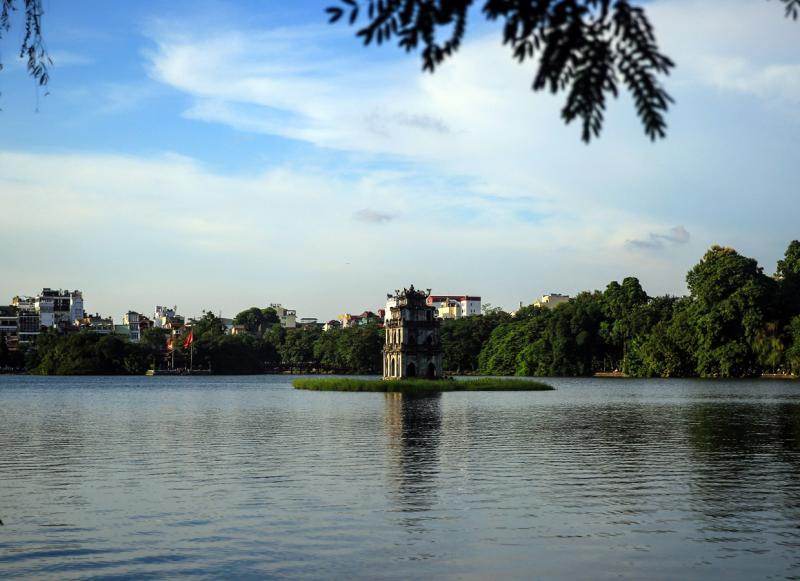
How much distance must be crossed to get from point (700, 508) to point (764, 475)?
299 inches

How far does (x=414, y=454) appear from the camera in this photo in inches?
1660

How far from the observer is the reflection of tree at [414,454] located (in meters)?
28.7

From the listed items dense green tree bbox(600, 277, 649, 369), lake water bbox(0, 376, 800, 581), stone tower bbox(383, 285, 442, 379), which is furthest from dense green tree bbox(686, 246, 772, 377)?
lake water bbox(0, 376, 800, 581)

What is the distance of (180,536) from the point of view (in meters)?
23.8

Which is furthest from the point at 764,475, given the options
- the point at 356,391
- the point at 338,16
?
the point at 356,391

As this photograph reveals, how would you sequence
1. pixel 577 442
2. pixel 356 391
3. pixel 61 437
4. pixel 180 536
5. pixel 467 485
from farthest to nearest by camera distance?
pixel 356 391, pixel 61 437, pixel 577 442, pixel 467 485, pixel 180 536

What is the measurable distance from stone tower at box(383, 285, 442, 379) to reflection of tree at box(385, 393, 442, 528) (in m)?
45.8

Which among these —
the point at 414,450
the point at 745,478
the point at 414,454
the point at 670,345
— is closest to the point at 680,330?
the point at 670,345

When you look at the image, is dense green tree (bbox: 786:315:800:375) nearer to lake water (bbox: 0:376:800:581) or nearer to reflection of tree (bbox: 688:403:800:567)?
reflection of tree (bbox: 688:403:800:567)

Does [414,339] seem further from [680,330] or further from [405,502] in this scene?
[405,502]

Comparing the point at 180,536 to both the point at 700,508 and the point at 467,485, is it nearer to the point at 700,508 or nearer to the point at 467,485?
the point at 467,485

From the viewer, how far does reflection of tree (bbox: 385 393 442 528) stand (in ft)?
94.2

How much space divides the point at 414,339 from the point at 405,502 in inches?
3880

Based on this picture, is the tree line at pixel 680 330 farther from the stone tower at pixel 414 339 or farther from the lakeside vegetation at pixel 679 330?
the stone tower at pixel 414 339
